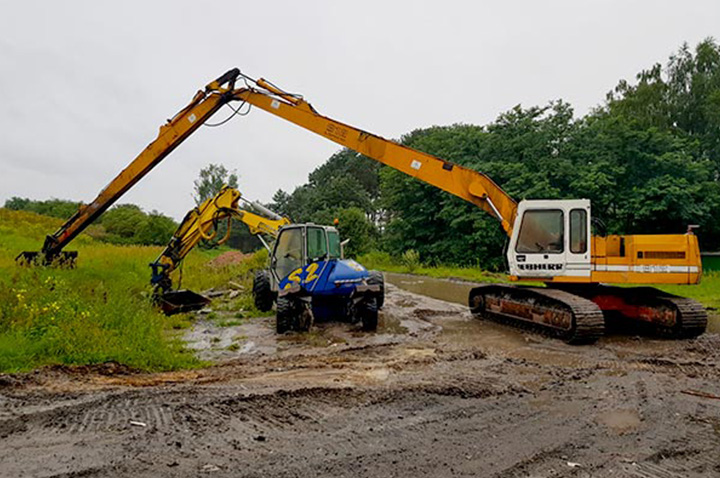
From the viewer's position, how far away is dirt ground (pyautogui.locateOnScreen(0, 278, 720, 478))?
337 centimetres

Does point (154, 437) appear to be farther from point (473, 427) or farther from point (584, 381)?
point (584, 381)

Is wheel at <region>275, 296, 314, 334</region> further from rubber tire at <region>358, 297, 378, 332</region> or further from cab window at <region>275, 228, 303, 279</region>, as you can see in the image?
cab window at <region>275, 228, 303, 279</region>

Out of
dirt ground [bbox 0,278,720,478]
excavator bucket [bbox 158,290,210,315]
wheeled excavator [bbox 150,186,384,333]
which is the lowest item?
dirt ground [bbox 0,278,720,478]

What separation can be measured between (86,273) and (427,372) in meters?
9.48

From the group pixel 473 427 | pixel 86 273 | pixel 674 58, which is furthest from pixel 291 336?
pixel 674 58

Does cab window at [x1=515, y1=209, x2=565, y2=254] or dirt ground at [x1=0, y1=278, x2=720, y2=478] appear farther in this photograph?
cab window at [x1=515, y1=209, x2=565, y2=254]

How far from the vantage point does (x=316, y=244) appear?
10.4m

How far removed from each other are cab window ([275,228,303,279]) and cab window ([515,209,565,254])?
4.39m

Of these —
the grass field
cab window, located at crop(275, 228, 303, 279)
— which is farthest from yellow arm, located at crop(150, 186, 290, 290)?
the grass field

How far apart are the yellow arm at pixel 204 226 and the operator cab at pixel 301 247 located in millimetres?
1510

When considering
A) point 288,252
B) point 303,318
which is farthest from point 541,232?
point 288,252

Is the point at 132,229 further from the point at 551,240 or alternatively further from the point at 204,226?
the point at 551,240

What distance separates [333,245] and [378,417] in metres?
6.64

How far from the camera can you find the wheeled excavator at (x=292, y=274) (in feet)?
30.3
